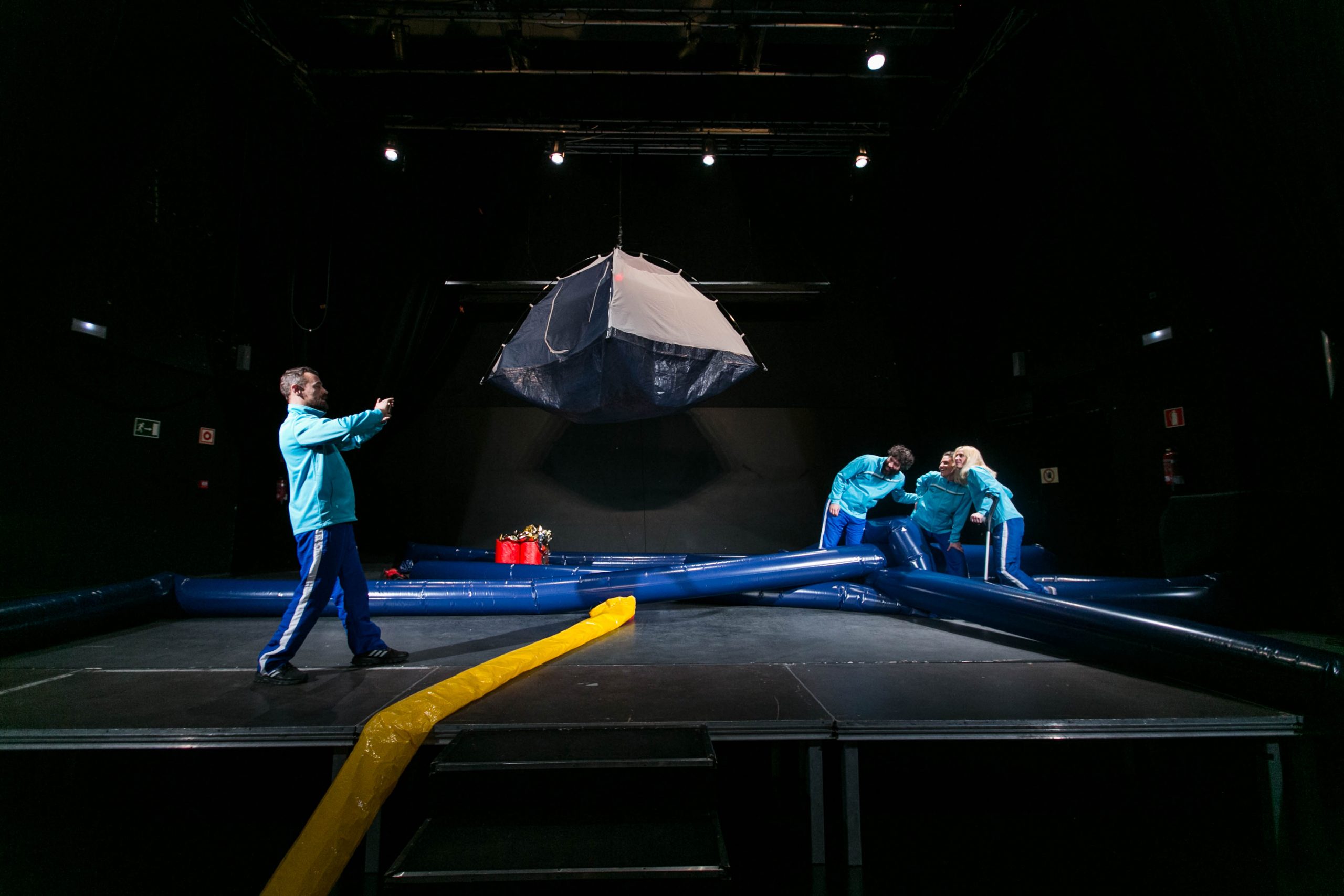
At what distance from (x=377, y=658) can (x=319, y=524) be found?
68 cm

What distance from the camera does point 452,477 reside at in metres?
7.16

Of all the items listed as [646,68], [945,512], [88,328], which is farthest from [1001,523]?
[88,328]

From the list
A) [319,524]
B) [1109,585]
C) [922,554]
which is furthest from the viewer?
[922,554]

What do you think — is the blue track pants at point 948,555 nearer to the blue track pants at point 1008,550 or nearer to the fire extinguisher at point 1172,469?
the blue track pants at point 1008,550

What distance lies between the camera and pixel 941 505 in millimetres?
4320

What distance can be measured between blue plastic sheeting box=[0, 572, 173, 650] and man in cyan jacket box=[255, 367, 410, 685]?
143cm

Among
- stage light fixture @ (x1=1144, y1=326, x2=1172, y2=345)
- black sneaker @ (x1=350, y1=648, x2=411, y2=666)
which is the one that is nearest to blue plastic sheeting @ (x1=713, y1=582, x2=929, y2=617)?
black sneaker @ (x1=350, y1=648, x2=411, y2=666)

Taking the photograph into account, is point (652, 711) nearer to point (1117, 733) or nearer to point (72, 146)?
point (1117, 733)

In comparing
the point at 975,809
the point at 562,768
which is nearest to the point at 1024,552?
the point at 975,809

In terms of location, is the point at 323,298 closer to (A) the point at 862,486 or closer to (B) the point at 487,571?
(B) the point at 487,571

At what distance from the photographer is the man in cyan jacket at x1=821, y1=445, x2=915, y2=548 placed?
191 inches

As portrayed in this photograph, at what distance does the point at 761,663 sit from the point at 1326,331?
3.20 meters

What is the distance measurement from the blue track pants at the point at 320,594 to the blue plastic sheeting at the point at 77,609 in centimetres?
146

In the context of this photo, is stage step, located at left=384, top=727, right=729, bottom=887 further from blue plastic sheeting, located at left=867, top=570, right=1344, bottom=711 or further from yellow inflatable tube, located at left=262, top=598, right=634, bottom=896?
blue plastic sheeting, located at left=867, top=570, right=1344, bottom=711
